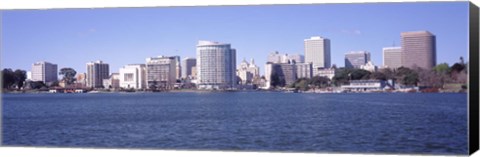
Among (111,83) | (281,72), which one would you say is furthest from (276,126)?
(111,83)

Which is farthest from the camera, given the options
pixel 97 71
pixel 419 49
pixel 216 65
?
pixel 216 65

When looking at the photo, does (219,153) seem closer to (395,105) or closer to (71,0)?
(71,0)

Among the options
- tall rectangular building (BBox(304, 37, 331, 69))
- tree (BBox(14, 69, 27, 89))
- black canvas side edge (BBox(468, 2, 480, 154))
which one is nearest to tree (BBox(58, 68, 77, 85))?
tree (BBox(14, 69, 27, 89))

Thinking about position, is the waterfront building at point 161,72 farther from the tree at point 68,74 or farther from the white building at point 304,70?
the white building at point 304,70

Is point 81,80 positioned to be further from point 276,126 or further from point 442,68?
point 442,68

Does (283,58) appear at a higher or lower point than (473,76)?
higher
